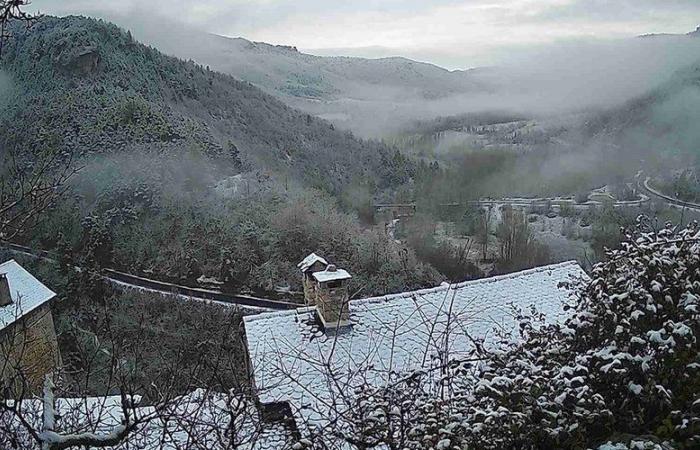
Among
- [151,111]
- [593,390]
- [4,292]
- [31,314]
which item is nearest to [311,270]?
[593,390]

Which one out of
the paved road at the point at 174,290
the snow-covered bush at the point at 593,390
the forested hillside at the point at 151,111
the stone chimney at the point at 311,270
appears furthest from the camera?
A: the forested hillside at the point at 151,111

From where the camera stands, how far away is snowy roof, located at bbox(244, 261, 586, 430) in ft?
16.6

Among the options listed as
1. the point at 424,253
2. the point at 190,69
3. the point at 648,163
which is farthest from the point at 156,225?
the point at 648,163

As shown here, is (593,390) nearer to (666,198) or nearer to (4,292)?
(4,292)

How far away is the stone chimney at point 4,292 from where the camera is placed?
334 inches

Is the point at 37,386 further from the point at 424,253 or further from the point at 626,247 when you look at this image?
the point at 424,253

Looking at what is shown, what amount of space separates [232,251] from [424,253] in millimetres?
7038

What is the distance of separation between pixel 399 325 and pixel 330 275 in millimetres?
913

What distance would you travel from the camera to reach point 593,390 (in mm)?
2475

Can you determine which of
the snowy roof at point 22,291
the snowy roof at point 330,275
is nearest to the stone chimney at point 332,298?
the snowy roof at point 330,275

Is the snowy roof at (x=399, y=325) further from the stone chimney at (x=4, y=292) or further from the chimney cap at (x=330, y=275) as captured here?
the stone chimney at (x=4, y=292)

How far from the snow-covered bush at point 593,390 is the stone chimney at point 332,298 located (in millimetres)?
2901

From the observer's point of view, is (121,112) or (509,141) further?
(509,141)

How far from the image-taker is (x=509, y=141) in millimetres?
37281
